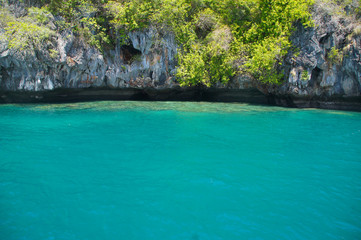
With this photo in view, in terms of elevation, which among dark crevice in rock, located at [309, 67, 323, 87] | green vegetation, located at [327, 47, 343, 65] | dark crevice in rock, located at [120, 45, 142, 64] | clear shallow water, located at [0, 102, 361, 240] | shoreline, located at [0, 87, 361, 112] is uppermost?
dark crevice in rock, located at [120, 45, 142, 64]

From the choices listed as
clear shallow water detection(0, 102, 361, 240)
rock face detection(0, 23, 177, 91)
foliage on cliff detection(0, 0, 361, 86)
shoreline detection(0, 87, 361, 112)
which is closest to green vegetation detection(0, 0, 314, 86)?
foliage on cliff detection(0, 0, 361, 86)

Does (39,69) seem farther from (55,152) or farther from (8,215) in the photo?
(8,215)

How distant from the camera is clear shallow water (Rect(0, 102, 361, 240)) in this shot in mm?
4688

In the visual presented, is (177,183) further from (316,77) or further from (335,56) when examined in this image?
(335,56)

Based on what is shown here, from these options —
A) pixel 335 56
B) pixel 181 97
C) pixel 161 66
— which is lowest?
pixel 181 97

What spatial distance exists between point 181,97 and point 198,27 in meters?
7.51

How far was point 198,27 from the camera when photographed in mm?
25578

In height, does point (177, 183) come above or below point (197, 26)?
below

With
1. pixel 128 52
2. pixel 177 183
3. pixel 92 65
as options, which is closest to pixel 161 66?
pixel 128 52

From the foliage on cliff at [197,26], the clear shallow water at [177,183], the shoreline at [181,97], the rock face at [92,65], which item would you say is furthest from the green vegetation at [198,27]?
the clear shallow water at [177,183]

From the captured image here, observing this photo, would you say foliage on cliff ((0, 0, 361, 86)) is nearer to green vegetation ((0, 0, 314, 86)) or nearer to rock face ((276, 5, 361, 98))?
green vegetation ((0, 0, 314, 86))

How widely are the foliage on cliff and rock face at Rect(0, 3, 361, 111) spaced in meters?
0.81

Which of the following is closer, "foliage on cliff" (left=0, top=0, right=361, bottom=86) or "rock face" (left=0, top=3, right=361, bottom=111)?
"rock face" (left=0, top=3, right=361, bottom=111)

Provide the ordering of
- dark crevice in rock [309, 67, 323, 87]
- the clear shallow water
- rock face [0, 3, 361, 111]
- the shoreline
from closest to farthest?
the clear shallow water → rock face [0, 3, 361, 111] → dark crevice in rock [309, 67, 323, 87] → the shoreline
